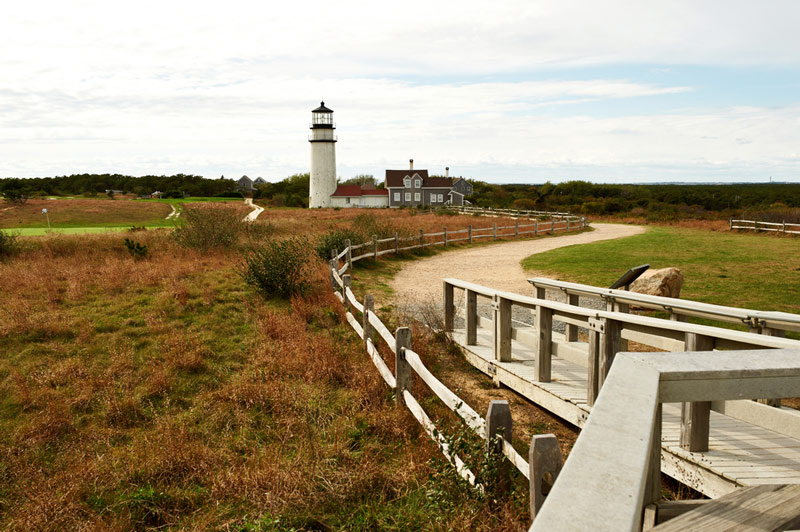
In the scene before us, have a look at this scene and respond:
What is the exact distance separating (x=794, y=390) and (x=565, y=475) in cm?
88

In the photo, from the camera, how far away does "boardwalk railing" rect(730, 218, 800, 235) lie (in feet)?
98.0

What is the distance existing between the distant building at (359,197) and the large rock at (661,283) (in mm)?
60013

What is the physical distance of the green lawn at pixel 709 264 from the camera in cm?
1271

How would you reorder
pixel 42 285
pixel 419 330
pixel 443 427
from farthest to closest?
pixel 42 285
pixel 419 330
pixel 443 427

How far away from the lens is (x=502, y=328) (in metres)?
7.09

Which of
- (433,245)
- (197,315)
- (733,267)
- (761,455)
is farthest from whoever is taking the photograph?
(433,245)

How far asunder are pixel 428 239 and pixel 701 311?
2071 cm

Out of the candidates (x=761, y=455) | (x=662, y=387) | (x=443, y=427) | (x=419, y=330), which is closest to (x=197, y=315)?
(x=419, y=330)

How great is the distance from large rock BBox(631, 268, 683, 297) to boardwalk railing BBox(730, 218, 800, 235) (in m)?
23.6

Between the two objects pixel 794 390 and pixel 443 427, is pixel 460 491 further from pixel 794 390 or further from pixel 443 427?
pixel 794 390

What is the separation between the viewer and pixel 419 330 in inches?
354

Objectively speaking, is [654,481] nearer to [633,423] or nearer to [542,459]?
[633,423]

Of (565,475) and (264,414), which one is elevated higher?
(565,475)

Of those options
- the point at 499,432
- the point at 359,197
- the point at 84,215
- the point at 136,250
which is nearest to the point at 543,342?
the point at 499,432
